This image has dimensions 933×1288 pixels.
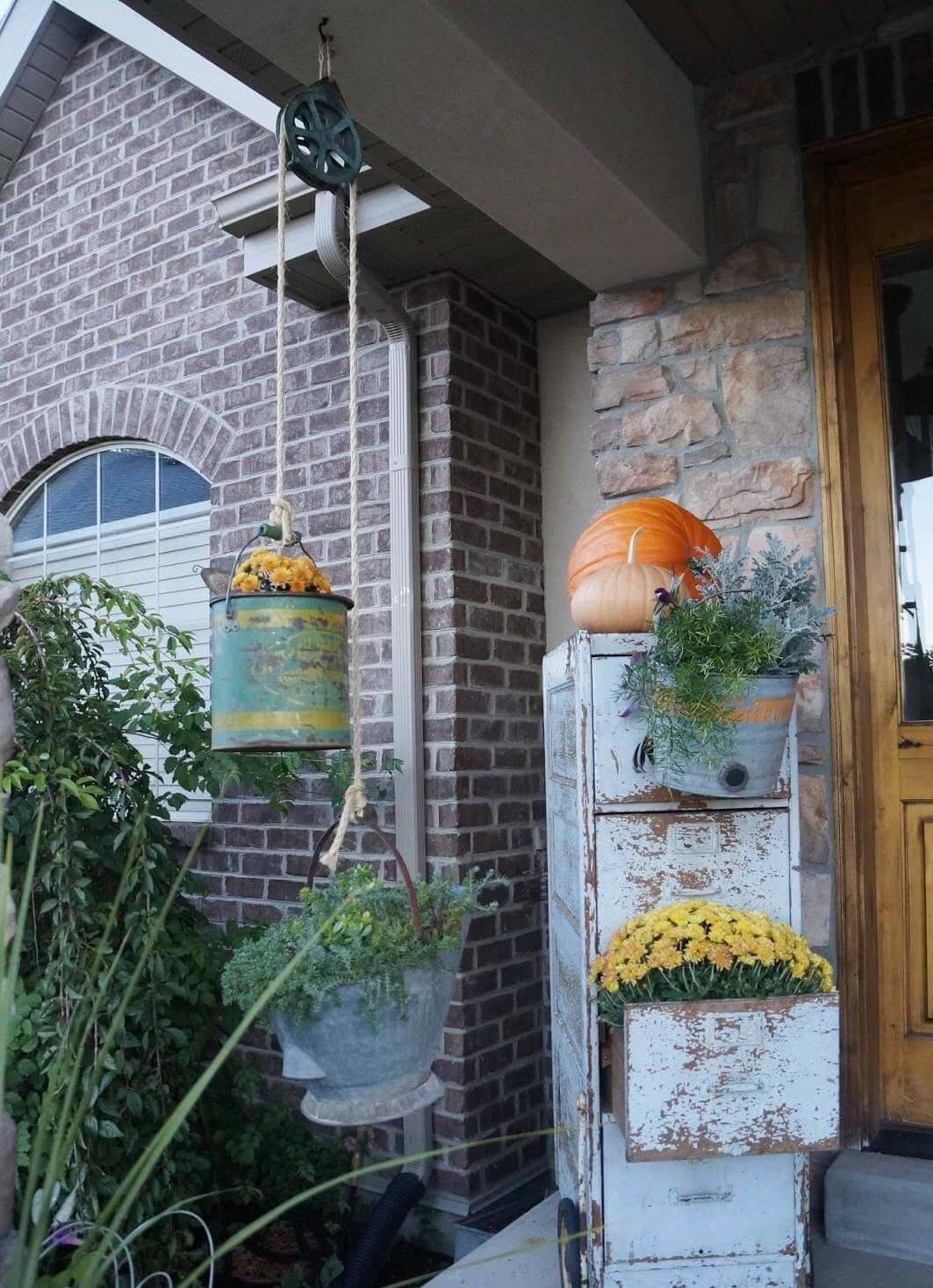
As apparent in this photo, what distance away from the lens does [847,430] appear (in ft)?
8.71

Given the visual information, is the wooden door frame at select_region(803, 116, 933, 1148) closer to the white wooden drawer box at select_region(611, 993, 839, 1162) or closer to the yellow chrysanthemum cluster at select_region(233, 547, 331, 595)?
the white wooden drawer box at select_region(611, 993, 839, 1162)

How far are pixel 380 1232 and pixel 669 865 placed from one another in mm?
1633

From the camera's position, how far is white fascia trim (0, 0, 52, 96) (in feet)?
15.6

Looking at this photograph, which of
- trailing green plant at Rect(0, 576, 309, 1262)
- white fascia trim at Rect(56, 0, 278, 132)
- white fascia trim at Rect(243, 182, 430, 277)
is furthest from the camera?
white fascia trim at Rect(56, 0, 278, 132)

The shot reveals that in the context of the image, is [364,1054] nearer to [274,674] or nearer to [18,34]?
[274,674]

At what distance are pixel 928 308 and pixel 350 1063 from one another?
219 centimetres

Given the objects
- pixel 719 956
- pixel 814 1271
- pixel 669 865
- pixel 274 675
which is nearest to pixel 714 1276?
pixel 814 1271

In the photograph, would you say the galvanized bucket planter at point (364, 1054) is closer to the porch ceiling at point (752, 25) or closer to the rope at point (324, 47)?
the rope at point (324, 47)

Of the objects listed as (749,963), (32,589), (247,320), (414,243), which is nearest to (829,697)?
(749,963)

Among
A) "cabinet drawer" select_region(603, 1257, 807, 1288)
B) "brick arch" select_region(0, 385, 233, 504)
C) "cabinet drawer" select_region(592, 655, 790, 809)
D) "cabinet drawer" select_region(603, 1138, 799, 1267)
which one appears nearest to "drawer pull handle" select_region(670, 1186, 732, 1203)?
"cabinet drawer" select_region(603, 1138, 799, 1267)

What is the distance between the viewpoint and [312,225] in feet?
10.9

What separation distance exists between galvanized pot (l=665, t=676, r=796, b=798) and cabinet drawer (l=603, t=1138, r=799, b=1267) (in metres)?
0.70

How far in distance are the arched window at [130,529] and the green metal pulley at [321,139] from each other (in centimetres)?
252

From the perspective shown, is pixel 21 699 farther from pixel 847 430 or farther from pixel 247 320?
pixel 847 430
